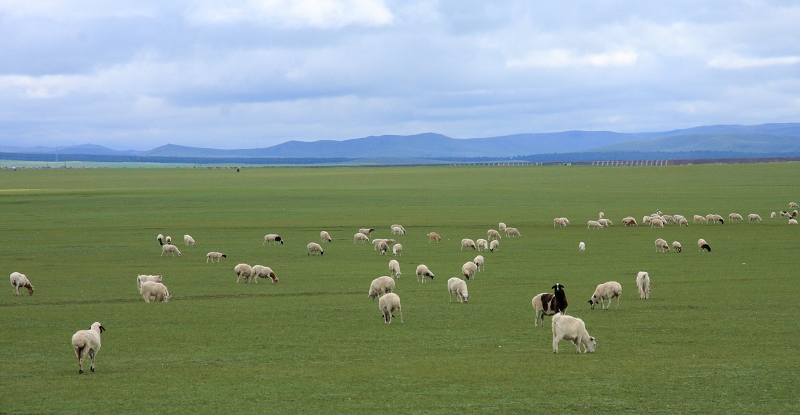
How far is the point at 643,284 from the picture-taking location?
23578 millimetres

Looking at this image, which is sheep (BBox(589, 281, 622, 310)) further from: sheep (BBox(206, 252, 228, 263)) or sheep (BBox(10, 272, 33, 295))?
sheep (BBox(206, 252, 228, 263))

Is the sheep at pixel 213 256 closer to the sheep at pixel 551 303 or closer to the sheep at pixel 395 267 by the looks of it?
the sheep at pixel 395 267

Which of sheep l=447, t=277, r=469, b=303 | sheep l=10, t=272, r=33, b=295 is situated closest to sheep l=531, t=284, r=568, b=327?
sheep l=447, t=277, r=469, b=303

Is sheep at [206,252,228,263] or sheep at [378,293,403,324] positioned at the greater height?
sheep at [378,293,403,324]

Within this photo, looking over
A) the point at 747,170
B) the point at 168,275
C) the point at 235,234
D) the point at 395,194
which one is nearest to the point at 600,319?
the point at 168,275

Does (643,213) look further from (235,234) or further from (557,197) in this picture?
(235,234)

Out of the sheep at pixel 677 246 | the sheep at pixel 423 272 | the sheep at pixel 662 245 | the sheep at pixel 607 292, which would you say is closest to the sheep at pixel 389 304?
the sheep at pixel 607 292

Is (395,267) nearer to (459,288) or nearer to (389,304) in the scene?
(459,288)

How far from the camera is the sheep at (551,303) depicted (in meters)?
18.4

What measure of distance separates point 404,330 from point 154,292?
825 cm

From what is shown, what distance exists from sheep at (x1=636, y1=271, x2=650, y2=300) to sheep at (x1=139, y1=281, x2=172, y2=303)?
42.9 feet

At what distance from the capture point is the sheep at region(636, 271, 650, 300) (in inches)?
914

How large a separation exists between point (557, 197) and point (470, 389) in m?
70.5

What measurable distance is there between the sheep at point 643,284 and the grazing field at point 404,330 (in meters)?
0.36
